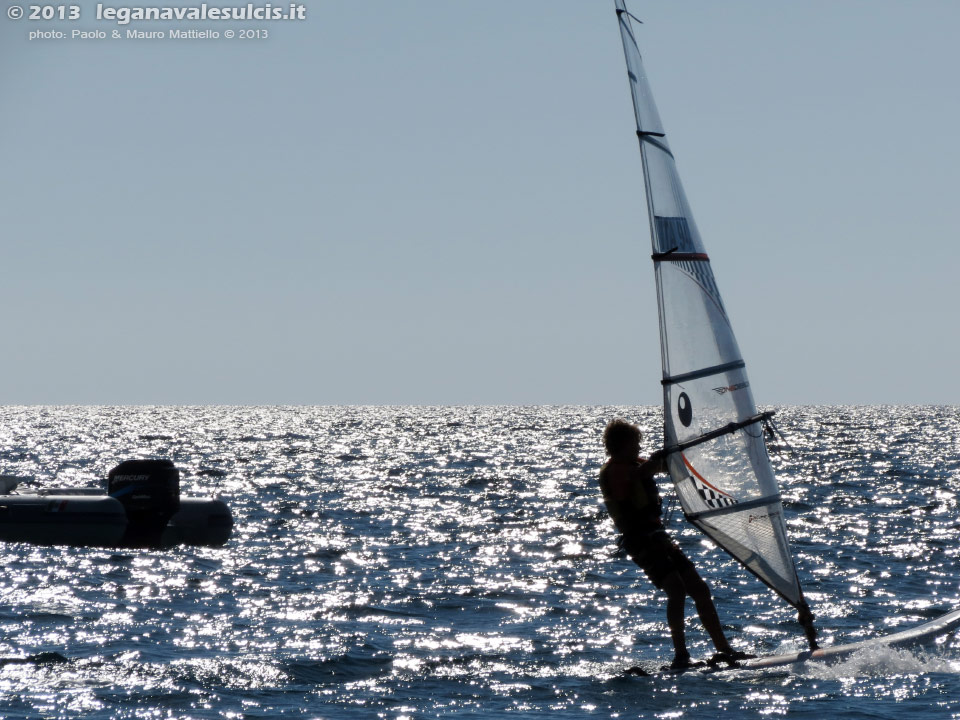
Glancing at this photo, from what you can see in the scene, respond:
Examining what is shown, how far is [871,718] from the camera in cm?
793

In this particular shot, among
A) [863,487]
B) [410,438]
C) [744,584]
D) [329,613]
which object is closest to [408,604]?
[329,613]

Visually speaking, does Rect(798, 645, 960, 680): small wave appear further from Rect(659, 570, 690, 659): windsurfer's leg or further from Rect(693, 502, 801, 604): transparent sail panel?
Rect(659, 570, 690, 659): windsurfer's leg

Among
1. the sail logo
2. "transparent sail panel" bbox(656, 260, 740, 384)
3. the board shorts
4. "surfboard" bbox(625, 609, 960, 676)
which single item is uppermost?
"transparent sail panel" bbox(656, 260, 740, 384)

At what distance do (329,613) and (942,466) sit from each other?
30012 mm

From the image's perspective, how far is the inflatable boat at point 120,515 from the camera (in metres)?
17.2

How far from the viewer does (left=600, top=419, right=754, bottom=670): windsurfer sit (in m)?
8.91

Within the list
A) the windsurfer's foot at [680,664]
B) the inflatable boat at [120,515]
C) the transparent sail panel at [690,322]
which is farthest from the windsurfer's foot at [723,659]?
the inflatable boat at [120,515]

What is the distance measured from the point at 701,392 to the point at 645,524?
1.17 m

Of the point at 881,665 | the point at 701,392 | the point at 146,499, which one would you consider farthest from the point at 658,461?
the point at 146,499

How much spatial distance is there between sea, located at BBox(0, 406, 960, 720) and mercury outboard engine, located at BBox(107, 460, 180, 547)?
38 cm

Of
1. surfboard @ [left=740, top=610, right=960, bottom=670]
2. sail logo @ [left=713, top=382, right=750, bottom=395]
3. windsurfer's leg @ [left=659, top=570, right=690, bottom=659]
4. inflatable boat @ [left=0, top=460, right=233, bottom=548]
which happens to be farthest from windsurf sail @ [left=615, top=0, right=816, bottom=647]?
inflatable boat @ [left=0, top=460, right=233, bottom=548]

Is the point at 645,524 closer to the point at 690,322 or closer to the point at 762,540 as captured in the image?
the point at 762,540

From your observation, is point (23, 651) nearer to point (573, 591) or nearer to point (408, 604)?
point (408, 604)

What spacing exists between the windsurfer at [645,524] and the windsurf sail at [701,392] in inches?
13.9
